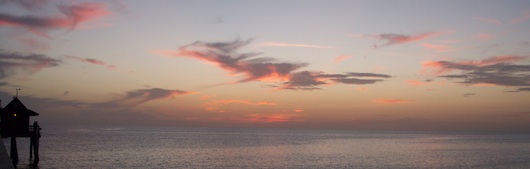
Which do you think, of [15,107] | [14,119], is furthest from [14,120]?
[15,107]

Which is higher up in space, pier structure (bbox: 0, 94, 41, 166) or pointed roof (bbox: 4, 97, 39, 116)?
pointed roof (bbox: 4, 97, 39, 116)

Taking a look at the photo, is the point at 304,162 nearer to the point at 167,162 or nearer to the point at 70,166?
the point at 167,162

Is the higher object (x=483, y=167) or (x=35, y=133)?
(x=35, y=133)

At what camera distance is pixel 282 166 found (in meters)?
65.6

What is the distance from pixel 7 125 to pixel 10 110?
1.55 metres

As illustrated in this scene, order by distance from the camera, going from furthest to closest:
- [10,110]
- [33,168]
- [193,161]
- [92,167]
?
[193,161]
[92,167]
[33,168]
[10,110]

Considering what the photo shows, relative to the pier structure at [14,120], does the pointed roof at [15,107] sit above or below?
above

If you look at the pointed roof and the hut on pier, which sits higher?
the pointed roof

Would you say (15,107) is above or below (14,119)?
above

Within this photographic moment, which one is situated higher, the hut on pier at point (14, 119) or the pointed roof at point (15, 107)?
the pointed roof at point (15, 107)

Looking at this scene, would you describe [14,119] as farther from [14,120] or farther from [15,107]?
[15,107]

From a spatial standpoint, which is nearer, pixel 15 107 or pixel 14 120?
pixel 15 107

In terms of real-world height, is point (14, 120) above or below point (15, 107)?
below

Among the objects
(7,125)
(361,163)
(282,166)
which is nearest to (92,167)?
(7,125)
